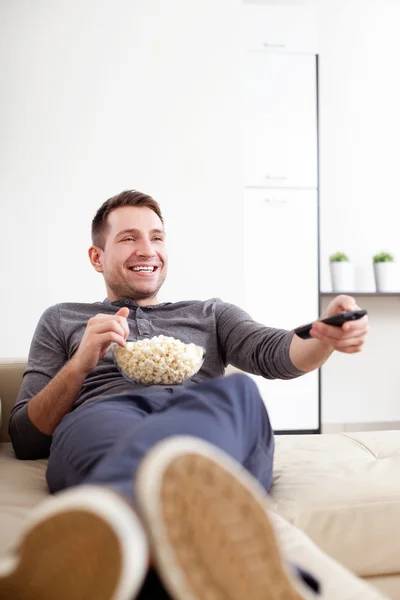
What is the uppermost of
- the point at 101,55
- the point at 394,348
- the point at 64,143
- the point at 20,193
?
the point at 101,55

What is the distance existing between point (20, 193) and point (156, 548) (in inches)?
129

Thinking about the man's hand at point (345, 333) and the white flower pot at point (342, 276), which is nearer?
the man's hand at point (345, 333)

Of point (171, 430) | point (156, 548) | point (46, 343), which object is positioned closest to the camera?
point (156, 548)

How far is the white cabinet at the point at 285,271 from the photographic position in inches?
169

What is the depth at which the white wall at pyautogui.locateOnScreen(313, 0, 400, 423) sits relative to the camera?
4.81 meters

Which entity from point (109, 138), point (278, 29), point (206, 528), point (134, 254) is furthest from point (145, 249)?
point (278, 29)

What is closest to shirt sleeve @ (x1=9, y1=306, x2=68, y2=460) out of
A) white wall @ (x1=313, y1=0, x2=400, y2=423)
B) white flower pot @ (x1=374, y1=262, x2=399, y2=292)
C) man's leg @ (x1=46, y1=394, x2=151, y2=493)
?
man's leg @ (x1=46, y1=394, x2=151, y2=493)

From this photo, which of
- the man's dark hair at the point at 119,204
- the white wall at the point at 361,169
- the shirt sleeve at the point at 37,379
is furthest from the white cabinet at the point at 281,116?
the shirt sleeve at the point at 37,379

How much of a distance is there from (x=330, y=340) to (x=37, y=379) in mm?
729

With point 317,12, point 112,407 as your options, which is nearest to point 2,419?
point 112,407

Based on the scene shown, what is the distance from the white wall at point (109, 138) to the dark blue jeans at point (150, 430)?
2327 millimetres

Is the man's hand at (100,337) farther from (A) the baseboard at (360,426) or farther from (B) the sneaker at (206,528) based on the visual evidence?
(A) the baseboard at (360,426)

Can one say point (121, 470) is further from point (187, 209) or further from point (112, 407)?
point (187, 209)

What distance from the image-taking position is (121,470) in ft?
2.67
